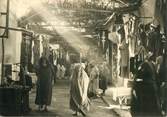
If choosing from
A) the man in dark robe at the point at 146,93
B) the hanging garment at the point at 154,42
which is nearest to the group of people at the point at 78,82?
the man in dark robe at the point at 146,93

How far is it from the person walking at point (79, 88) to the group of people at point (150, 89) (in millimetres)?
467

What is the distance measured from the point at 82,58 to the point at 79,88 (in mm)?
307

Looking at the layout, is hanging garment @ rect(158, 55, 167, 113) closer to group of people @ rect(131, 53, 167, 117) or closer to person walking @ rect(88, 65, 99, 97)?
group of people @ rect(131, 53, 167, 117)

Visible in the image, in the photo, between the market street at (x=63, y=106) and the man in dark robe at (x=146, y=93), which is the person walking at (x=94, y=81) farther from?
the man in dark robe at (x=146, y=93)

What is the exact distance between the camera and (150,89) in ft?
15.5

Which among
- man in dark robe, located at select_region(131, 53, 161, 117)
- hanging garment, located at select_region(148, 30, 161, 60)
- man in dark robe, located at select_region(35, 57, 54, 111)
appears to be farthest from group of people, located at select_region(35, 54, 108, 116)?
hanging garment, located at select_region(148, 30, 161, 60)

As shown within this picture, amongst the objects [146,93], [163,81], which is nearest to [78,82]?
[146,93]

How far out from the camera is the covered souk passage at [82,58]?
4.75 meters

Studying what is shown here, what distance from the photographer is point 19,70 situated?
484 centimetres

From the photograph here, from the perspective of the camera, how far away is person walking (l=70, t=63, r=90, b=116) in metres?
4.80

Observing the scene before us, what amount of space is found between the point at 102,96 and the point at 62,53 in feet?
1.91

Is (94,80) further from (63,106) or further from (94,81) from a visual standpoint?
(63,106)

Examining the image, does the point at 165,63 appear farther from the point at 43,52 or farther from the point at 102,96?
the point at 43,52

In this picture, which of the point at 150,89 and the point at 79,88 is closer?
the point at 150,89
